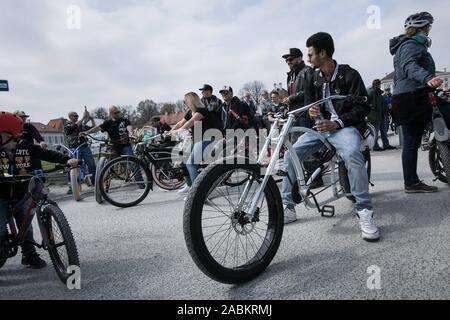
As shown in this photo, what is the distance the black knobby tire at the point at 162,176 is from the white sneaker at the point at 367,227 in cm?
364

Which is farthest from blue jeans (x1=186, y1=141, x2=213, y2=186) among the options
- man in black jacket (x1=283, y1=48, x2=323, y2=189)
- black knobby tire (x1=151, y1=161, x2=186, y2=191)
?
man in black jacket (x1=283, y1=48, x2=323, y2=189)

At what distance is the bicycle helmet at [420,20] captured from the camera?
3.55 metres

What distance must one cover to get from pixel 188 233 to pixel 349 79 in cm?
211

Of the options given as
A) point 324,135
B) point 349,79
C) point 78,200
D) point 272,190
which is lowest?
point 78,200

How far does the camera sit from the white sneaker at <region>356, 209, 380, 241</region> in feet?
8.68

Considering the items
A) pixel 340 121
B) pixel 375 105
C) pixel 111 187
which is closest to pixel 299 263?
pixel 340 121

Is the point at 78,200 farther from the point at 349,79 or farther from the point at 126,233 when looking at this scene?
the point at 349,79

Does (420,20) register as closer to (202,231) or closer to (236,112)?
(202,231)

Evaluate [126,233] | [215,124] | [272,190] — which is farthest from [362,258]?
[215,124]

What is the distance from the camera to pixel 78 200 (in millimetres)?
5977

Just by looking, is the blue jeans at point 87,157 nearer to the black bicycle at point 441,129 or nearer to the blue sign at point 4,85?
the blue sign at point 4,85

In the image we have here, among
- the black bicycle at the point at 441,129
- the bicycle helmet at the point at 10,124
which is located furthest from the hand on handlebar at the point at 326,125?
the bicycle helmet at the point at 10,124

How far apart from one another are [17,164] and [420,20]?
4.47 metres

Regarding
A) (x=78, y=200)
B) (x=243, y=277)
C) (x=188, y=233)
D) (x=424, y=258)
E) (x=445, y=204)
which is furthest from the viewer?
(x=78, y=200)
